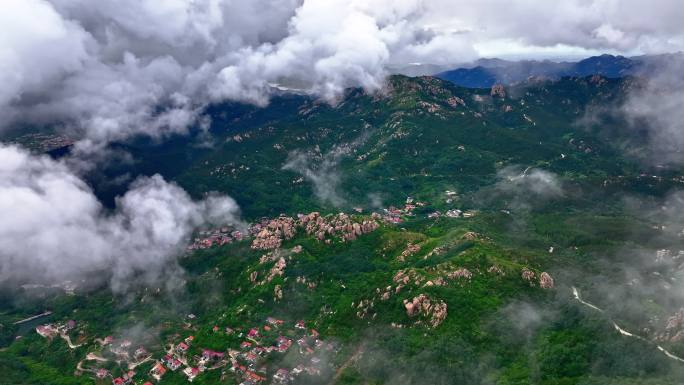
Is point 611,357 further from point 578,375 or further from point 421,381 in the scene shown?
point 421,381

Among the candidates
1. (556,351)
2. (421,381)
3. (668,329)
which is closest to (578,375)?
(556,351)

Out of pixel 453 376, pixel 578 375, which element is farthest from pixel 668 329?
pixel 453 376

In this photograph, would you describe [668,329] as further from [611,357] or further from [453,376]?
[453,376]

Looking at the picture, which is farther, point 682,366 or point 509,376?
point 509,376

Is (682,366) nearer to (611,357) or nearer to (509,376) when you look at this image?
(611,357)

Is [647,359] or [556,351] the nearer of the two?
[647,359]

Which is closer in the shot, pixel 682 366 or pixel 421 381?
pixel 682 366

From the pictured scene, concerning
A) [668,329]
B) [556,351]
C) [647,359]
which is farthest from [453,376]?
[668,329]
